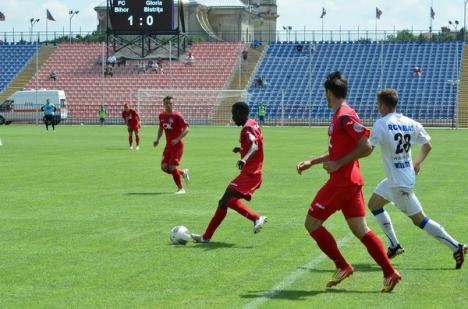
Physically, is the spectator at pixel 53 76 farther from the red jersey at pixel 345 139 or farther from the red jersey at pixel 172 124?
the red jersey at pixel 345 139

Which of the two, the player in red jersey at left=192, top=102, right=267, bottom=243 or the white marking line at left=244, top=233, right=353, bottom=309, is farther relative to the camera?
the player in red jersey at left=192, top=102, right=267, bottom=243

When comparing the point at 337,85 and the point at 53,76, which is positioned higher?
the point at 337,85

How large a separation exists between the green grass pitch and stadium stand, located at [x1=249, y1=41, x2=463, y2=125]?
158ft

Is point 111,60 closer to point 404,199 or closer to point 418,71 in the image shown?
point 418,71

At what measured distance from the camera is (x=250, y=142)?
12.4m

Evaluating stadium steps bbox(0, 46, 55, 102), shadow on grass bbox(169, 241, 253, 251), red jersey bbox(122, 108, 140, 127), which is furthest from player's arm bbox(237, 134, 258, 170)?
stadium steps bbox(0, 46, 55, 102)

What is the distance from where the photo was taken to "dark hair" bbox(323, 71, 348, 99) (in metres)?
9.10

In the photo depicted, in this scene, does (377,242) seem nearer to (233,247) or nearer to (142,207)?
(233,247)

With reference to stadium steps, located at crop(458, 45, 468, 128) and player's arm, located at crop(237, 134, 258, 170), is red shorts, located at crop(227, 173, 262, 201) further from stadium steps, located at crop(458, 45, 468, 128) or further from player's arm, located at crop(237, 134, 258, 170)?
stadium steps, located at crop(458, 45, 468, 128)

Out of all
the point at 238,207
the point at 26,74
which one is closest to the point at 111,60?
the point at 26,74

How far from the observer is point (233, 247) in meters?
12.1

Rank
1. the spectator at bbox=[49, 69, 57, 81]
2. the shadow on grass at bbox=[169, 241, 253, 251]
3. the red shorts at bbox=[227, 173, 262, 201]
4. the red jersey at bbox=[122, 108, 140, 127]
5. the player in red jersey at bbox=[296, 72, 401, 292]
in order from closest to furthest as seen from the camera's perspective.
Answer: the player in red jersey at bbox=[296, 72, 401, 292]
the shadow on grass at bbox=[169, 241, 253, 251]
the red shorts at bbox=[227, 173, 262, 201]
the red jersey at bbox=[122, 108, 140, 127]
the spectator at bbox=[49, 69, 57, 81]

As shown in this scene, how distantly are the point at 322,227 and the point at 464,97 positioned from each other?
2551 inches

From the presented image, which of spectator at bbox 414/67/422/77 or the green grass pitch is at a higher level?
spectator at bbox 414/67/422/77
